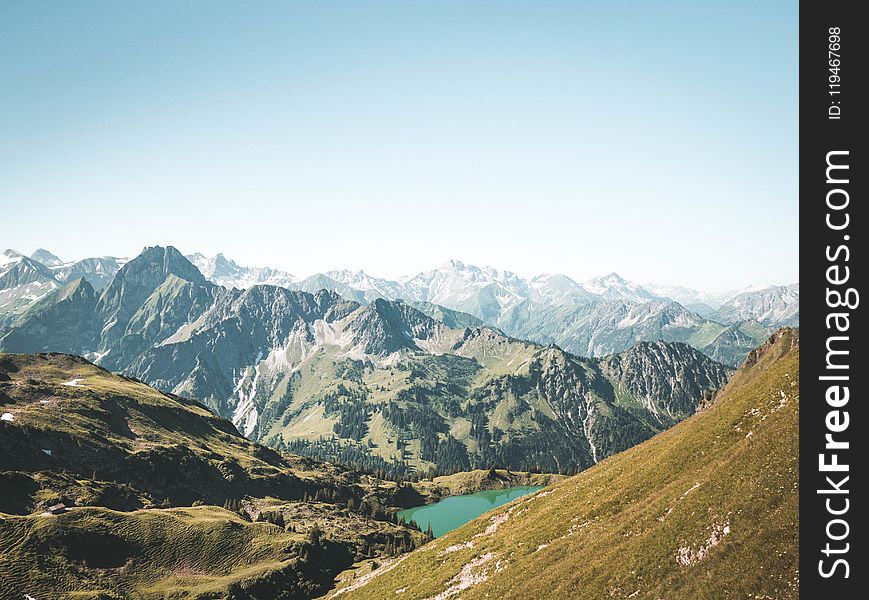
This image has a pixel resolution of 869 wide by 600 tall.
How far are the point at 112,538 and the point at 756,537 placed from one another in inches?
6216

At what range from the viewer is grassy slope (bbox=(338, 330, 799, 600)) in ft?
93.0

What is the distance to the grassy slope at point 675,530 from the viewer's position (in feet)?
93.0

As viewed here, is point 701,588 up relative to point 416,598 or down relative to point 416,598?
up

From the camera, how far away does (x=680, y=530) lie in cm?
3441

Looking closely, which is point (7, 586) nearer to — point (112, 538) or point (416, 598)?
point (112, 538)
